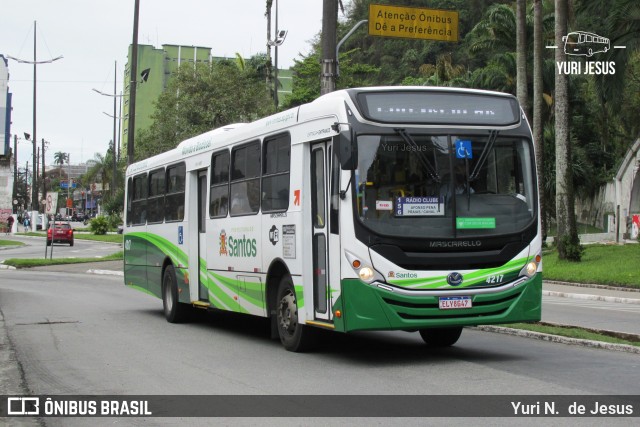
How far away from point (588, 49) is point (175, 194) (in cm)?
1917

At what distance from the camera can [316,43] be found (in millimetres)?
88500

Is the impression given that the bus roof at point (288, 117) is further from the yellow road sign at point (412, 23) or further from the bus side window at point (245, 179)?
the yellow road sign at point (412, 23)

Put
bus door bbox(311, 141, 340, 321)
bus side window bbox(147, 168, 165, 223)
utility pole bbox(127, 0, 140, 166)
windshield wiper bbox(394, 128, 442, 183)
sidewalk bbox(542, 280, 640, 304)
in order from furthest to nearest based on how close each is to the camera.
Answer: utility pole bbox(127, 0, 140, 166)
sidewalk bbox(542, 280, 640, 304)
bus side window bbox(147, 168, 165, 223)
bus door bbox(311, 141, 340, 321)
windshield wiper bbox(394, 128, 442, 183)

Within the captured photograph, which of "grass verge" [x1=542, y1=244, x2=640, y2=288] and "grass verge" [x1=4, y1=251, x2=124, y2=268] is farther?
"grass verge" [x1=4, y1=251, x2=124, y2=268]

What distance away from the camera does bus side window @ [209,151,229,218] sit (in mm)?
14648

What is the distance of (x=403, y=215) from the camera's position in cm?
1044

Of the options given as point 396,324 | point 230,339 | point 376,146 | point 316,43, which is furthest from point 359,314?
point 316,43

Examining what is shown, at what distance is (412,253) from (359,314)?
93 centimetres

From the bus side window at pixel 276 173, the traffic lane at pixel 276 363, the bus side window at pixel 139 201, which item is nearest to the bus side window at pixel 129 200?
the bus side window at pixel 139 201

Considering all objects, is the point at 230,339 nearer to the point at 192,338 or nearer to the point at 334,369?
the point at 192,338

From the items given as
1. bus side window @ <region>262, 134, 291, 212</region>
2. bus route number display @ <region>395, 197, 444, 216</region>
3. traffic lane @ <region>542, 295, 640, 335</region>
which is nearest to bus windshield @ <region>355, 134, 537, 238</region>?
bus route number display @ <region>395, 197, 444, 216</region>

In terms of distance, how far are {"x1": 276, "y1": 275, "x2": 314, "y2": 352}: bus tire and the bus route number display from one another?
2091 mm

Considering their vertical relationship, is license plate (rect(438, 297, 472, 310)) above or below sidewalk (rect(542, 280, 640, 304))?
above

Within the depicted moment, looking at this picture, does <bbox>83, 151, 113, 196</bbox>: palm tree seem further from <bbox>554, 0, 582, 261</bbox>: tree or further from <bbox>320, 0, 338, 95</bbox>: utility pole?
<bbox>320, 0, 338, 95</bbox>: utility pole
